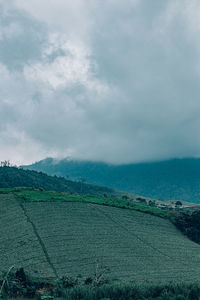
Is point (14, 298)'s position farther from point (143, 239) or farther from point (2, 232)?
point (143, 239)

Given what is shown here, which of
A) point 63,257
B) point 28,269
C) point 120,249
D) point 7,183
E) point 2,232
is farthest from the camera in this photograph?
point 7,183

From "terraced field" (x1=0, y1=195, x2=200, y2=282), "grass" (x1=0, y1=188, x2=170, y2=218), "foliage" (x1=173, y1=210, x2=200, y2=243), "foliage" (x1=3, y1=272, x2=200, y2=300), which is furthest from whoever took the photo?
"grass" (x1=0, y1=188, x2=170, y2=218)

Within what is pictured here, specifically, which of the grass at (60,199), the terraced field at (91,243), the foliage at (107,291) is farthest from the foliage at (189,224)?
the foliage at (107,291)

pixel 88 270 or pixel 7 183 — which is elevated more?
pixel 7 183

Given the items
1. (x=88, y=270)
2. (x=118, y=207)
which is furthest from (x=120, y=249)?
(x=118, y=207)

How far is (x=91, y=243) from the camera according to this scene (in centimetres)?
5597

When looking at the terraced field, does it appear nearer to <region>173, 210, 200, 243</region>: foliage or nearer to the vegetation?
<region>173, 210, 200, 243</region>: foliage

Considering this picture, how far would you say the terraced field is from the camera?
1754 inches

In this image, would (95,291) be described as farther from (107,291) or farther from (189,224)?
(189,224)

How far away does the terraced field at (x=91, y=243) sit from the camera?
1754 inches

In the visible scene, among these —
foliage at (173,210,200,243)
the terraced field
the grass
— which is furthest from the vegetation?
foliage at (173,210,200,243)

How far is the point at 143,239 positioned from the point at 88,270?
23.3m

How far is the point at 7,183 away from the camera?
169m

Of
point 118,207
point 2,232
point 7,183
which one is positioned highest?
point 7,183
